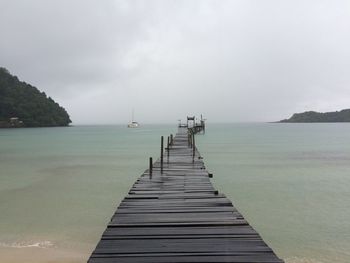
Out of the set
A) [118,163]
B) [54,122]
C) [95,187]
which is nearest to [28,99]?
[54,122]

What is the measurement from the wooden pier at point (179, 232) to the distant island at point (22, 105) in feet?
402

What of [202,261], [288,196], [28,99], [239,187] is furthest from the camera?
[28,99]

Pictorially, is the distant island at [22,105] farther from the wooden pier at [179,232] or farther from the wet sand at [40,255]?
the wooden pier at [179,232]

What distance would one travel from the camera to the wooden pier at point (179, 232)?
19.3 feet

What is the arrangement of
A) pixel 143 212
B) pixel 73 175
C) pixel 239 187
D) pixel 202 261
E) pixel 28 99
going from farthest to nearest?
pixel 28 99 < pixel 73 175 < pixel 239 187 < pixel 143 212 < pixel 202 261

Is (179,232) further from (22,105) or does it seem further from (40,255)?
(22,105)

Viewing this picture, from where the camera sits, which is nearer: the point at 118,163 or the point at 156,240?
the point at 156,240

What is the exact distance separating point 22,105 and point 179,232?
132906 millimetres

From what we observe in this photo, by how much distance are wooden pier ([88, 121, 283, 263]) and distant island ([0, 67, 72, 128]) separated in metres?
122

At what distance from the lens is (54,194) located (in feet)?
62.3

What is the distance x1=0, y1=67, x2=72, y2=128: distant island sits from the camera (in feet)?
407

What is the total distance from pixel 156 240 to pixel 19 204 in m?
11.7

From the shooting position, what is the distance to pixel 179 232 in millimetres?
7137

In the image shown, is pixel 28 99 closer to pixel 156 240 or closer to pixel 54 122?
pixel 54 122
